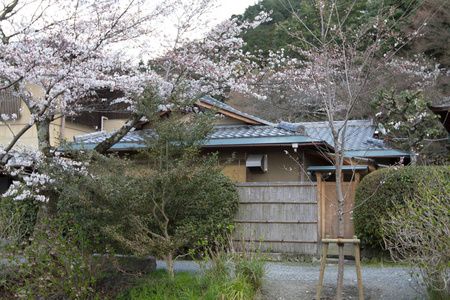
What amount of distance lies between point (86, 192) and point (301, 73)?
23.9ft

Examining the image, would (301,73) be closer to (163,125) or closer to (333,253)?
(333,253)

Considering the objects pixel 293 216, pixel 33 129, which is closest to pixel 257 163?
pixel 293 216

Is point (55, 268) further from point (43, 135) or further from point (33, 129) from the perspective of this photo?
point (33, 129)

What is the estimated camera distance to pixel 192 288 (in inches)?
246

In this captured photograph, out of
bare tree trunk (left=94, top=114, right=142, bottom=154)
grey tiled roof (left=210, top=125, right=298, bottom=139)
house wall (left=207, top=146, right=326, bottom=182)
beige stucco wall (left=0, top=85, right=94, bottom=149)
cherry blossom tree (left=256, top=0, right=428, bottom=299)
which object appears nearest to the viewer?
cherry blossom tree (left=256, top=0, right=428, bottom=299)

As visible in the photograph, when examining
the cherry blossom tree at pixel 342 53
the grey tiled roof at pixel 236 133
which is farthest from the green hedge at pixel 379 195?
the grey tiled roof at pixel 236 133

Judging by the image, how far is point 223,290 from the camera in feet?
19.2

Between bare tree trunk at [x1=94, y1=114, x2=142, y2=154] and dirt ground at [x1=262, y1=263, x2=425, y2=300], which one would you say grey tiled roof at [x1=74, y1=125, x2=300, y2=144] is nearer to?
bare tree trunk at [x1=94, y1=114, x2=142, y2=154]

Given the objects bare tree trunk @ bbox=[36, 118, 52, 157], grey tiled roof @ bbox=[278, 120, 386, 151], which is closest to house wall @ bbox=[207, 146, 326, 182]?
grey tiled roof @ bbox=[278, 120, 386, 151]

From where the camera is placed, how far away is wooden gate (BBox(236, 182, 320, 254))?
9602 millimetres

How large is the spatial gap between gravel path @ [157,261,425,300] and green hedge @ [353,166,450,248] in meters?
0.72

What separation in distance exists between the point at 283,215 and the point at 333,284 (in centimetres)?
294

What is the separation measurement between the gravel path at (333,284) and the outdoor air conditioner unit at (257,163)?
11.6 ft

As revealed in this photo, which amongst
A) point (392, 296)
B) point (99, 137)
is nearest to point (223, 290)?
point (392, 296)
